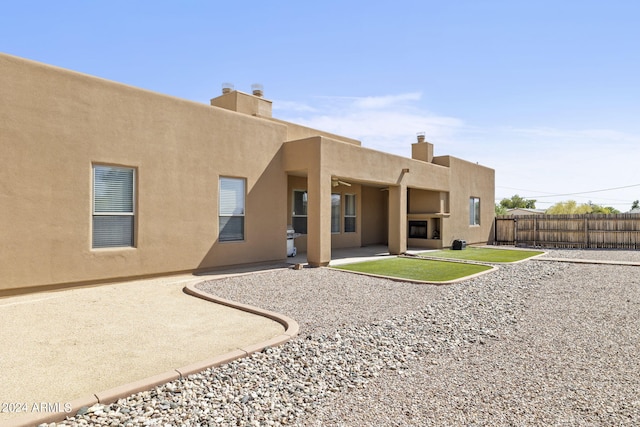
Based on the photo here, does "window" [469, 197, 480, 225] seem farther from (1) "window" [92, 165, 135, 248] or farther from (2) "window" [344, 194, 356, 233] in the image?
(1) "window" [92, 165, 135, 248]

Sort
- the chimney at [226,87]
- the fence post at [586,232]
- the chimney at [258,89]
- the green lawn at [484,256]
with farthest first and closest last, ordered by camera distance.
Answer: the fence post at [586,232] → the green lawn at [484,256] → the chimney at [258,89] → the chimney at [226,87]

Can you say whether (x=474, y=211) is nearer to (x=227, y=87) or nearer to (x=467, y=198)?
(x=467, y=198)

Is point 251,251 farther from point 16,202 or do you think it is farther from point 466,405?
point 466,405

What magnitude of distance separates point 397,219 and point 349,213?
293 cm

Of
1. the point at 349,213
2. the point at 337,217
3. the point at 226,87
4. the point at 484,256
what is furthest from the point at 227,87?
the point at 484,256

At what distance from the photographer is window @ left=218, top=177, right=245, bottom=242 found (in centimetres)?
1080

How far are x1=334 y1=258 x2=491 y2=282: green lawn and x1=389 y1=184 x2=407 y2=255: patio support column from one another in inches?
69.0

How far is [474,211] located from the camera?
21969 mm

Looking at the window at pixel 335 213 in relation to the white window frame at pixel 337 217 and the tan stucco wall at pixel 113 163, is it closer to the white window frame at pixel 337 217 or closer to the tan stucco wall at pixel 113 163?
the white window frame at pixel 337 217

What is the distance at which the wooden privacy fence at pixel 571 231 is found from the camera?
2014 cm

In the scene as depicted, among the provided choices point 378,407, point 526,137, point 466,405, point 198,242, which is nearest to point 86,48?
point 198,242

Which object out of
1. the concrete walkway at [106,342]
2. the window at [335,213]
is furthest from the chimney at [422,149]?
the concrete walkway at [106,342]

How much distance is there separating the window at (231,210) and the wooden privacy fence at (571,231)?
753 inches

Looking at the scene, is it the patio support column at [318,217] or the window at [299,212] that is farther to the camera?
the window at [299,212]
